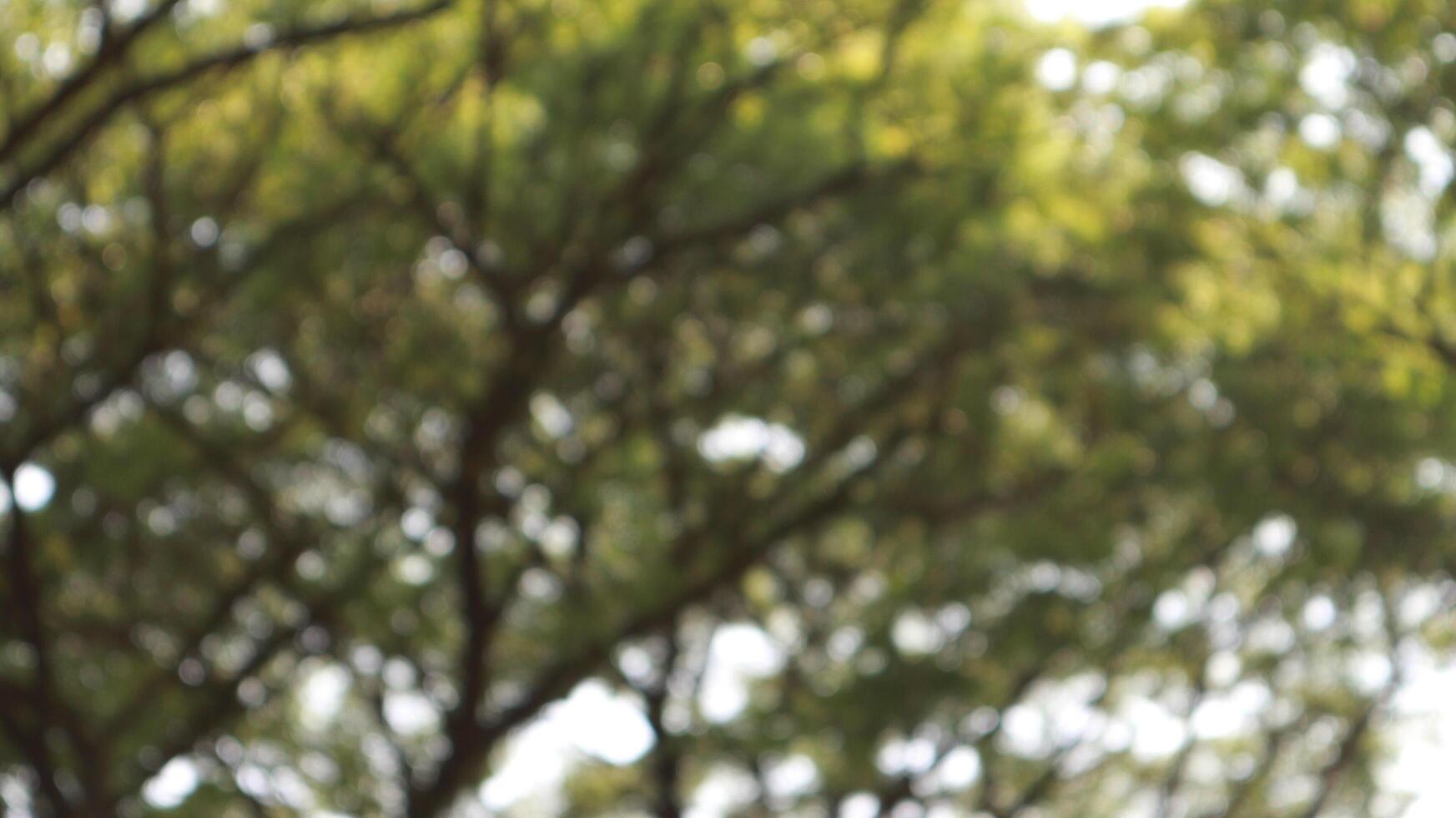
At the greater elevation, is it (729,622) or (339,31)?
(729,622)

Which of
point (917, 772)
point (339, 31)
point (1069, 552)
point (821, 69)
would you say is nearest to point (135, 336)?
point (339, 31)

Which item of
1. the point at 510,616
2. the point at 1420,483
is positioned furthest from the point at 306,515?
the point at 1420,483

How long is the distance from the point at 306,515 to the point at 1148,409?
5.21 metres

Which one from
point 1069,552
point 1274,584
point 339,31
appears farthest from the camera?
point 1274,584

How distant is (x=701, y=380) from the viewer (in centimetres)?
909

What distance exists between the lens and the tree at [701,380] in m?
7.24

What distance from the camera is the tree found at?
7.24 meters

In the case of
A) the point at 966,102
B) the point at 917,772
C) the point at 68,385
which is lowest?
the point at 917,772

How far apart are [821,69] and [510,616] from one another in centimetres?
446

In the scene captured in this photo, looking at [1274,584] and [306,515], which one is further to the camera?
[1274,584]

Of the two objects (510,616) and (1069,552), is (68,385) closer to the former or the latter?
(510,616)

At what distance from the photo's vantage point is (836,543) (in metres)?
10.5

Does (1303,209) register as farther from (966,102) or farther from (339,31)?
(339,31)

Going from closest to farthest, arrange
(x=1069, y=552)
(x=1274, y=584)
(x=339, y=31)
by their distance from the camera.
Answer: (x=339, y=31)
(x=1069, y=552)
(x=1274, y=584)
